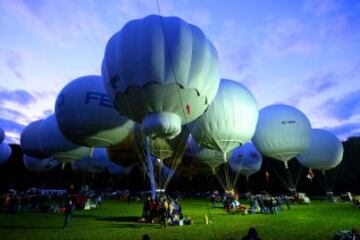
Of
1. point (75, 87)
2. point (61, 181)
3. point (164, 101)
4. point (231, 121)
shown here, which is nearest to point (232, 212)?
point (231, 121)

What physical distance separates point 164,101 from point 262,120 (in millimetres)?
14531

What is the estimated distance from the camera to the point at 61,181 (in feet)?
224

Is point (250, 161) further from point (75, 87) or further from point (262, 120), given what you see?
point (75, 87)

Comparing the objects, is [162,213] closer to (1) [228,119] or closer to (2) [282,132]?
(1) [228,119]

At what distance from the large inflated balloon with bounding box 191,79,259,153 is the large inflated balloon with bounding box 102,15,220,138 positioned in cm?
357

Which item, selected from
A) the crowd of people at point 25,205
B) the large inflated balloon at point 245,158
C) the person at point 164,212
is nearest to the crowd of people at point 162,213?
the person at point 164,212

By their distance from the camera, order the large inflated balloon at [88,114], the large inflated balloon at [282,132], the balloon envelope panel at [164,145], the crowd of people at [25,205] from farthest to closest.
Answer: the large inflated balloon at [282,132] → the crowd of people at [25,205] → the balloon envelope panel at [164,145] → the large inflated balloon at [88,114]

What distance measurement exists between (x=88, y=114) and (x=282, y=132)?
48.4 feet

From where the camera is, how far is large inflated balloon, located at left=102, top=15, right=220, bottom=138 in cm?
1352

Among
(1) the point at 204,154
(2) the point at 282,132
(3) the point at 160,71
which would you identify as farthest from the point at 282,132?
(3) the point at 160,71

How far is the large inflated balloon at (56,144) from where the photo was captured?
86.4ft

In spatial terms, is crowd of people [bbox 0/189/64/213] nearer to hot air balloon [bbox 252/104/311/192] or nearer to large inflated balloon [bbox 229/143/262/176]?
hot air balloon [bbox 252/104/311/192]

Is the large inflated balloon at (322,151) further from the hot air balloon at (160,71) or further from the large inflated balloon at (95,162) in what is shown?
the hot air balloon at (160,71)

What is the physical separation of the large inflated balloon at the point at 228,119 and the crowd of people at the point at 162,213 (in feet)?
15.2
